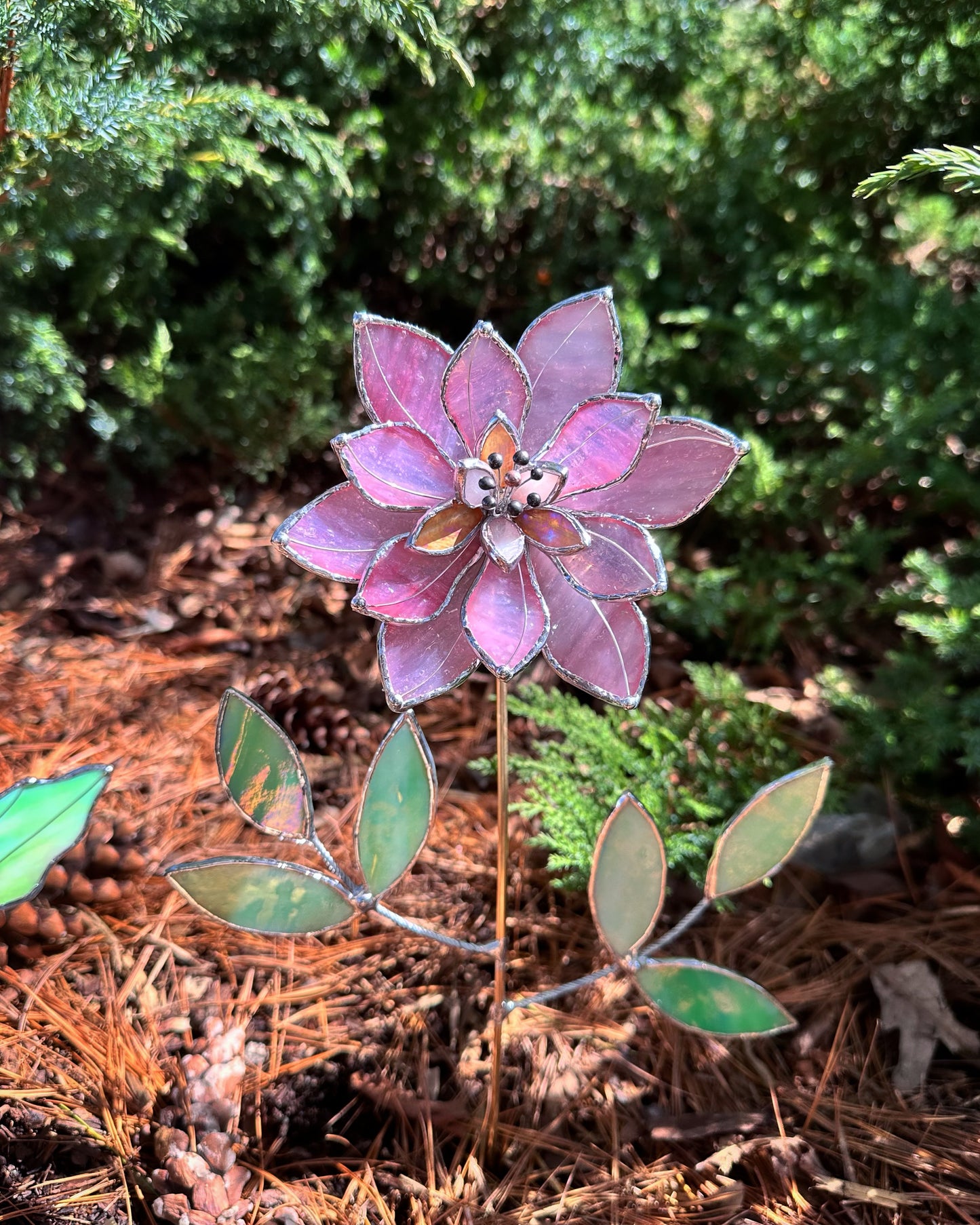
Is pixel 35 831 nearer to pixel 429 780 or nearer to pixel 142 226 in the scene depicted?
pixel 429 780

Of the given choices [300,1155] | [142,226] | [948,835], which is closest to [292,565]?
[142,226]

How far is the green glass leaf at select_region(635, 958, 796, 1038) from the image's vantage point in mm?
864

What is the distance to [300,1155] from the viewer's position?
36.7 inches

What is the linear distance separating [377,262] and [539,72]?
50 cm

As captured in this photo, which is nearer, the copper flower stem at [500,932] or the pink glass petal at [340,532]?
the pink glass petal at [340,532]

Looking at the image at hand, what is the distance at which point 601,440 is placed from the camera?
2.61ft

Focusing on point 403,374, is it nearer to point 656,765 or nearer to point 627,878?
point 627,878

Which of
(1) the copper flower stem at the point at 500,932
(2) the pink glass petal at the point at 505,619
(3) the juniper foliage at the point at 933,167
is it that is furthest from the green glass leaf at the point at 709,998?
(3) the juniper foliage at the point at 933,167

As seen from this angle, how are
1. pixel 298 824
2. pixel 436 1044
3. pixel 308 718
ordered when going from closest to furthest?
pixel 298 824
pixel 436 1044
pixel 308 718

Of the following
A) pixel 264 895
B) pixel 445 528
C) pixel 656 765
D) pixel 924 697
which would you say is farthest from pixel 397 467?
pixel 924 697

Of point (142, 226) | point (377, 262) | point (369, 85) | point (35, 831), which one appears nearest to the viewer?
point (35, 831)

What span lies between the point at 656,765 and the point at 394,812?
0.51 metres

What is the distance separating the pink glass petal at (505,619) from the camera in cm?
74

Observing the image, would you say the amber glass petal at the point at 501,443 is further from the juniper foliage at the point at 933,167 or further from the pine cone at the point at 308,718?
the pine cone at the point at 308,718
